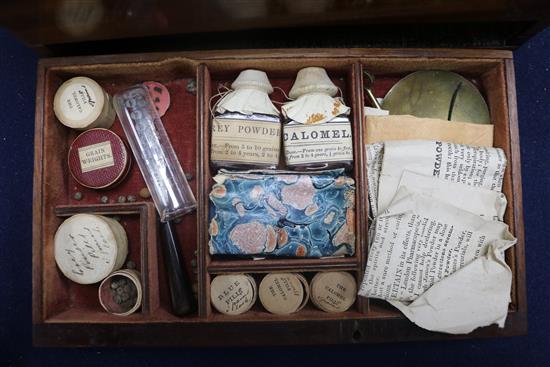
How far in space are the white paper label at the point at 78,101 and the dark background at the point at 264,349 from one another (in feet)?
1.12

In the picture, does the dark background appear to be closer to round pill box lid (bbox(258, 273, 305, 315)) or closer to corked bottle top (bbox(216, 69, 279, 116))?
round pill box lid (bbox(258, 273, 305, 315))

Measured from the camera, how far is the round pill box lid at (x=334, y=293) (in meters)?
1.10

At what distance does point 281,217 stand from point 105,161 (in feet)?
1.75

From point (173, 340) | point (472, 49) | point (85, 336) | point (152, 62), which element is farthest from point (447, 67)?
point (85, 336)

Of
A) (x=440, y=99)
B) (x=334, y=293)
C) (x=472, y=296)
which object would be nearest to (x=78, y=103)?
(x=334, y=293)

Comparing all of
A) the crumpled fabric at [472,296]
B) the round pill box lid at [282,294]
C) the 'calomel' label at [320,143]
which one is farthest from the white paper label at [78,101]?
the crumpled fabric at [472,296]

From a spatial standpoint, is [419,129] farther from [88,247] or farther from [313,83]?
[88,247]

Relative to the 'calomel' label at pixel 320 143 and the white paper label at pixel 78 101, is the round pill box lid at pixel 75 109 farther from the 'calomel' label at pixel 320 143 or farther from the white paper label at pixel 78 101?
the 'calomel' label at pixel 320 143

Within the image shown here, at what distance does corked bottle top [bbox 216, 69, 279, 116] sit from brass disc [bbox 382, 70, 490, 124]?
0.37 metres

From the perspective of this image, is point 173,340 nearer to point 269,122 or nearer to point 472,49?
point 269,122

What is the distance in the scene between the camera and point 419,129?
1.15 m

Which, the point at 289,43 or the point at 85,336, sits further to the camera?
the point at 289,43

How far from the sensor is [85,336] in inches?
41.9

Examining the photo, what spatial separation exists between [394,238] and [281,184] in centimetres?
32
